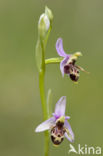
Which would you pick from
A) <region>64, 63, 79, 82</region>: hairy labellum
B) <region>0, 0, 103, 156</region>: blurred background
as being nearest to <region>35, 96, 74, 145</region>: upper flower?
<region>64, 63, 79, 82</region>: hairy labellum

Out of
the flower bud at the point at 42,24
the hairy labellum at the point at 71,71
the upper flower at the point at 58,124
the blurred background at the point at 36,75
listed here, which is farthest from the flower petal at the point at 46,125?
the blurred background at the point at 36,75

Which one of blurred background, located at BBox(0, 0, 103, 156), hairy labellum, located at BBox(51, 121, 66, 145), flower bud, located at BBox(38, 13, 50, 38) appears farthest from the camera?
blurred background, located at BBox(0, 0, 103, 156)

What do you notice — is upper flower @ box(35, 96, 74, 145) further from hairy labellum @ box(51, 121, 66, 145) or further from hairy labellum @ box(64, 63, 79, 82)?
hairy labellum @ box(64, 63, 79, 82)

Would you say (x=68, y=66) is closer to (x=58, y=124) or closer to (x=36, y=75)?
(x=58, y=124)

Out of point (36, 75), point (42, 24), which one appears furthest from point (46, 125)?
point (36, 75)

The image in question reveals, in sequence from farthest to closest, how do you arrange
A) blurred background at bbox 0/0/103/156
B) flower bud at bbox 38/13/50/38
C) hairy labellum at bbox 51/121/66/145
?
blurred background at bbox 0/0/103/156
flower bud at bbox 38/13/50/38
hairy labellum at bbox 51/121/66/145

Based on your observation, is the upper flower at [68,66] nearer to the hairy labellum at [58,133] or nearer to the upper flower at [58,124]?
the upper flower at [58,124]
